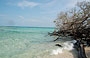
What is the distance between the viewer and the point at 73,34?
16.4m

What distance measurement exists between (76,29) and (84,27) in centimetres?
87

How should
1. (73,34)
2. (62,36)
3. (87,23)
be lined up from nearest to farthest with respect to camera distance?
(87,23) → (73,34) → (62,36)

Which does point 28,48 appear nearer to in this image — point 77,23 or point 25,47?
point 25,47

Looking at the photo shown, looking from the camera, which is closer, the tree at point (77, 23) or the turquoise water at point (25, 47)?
the turquoise water at point (25, 47)

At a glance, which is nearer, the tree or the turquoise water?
the turquoise water

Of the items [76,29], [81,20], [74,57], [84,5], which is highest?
[84,5]

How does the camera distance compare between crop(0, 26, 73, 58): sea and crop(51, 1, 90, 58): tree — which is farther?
crop(51, 1, 90, 58): tree

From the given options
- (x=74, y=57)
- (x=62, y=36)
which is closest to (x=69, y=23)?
(x=62, y=36)

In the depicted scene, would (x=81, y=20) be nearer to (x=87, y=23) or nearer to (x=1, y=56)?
(x=87, y=23)

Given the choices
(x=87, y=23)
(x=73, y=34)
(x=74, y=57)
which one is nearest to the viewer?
(x=74, y=57)

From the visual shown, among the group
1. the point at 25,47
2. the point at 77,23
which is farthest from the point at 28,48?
the point at 77,23

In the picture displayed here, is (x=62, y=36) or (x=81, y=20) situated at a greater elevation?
(x=81, y=20)

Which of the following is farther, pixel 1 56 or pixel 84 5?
pixel 84 5

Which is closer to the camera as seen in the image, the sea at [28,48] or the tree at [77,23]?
the sea at [28,48]
